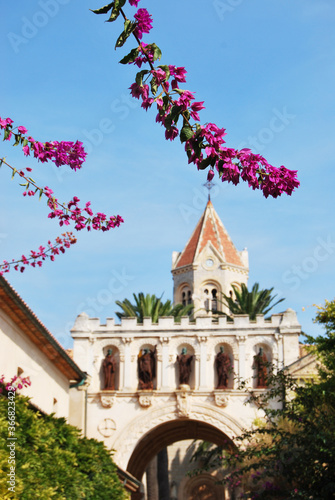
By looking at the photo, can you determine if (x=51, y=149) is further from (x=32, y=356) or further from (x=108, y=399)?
(x=108, y=399)

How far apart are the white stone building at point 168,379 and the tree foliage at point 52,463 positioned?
1612 cm

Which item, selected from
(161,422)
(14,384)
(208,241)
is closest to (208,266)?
(208,241)

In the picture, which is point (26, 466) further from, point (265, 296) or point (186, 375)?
point (265, 296)

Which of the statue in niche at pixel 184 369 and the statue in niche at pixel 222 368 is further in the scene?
the statue in niche at pixel 184 369

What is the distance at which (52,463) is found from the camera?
1598 cm

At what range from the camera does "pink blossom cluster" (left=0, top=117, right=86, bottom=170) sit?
26.0 ft

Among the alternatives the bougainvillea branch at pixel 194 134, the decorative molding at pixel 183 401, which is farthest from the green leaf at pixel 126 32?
the decorative molding at pixel 183 401

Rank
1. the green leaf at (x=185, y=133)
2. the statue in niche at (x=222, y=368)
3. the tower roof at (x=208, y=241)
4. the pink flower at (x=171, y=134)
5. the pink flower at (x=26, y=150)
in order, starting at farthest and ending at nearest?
the tower roof at (x=208, y=241) < the statue in niche at (x=222, y=368) < the pink flower at (x=26, y=150) < the pink flower at (x=171, y=134) < the green leaf at (x=185, y=133)

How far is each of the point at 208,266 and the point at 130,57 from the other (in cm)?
5414

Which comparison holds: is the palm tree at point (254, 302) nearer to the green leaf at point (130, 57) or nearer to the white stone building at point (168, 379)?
the white stone building at point (168, 379)

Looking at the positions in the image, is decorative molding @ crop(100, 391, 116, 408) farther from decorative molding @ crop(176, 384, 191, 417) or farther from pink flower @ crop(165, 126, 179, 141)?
pink flower @ crop(165, 126, 179, 141)

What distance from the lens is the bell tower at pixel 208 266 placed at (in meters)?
59.1

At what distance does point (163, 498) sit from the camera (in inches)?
1841

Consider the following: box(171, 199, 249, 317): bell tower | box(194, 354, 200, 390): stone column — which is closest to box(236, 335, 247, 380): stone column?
box(194, 354, 200, 390): stone column
